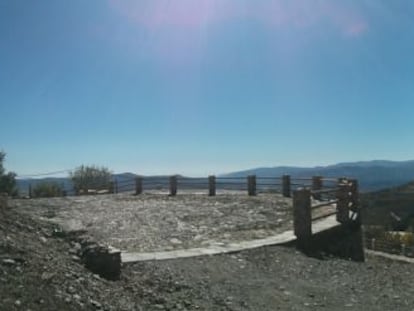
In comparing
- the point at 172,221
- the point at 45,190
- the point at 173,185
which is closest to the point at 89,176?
the point at 45,190

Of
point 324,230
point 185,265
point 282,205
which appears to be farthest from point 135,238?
point 282,205

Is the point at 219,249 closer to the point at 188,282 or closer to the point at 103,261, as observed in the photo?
the point at 188,282

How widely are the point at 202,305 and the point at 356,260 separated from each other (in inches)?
315

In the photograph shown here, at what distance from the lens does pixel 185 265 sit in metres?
10.2

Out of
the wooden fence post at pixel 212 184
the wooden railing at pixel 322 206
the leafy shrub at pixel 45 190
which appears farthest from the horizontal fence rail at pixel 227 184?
the wooden railing at pixel 322 206

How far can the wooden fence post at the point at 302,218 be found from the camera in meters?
13.7

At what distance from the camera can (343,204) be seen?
16.7 metres

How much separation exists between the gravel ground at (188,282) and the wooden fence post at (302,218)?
1.20 metres

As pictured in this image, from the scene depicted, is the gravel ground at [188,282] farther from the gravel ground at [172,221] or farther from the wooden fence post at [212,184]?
the wooden fence post at [212,184]

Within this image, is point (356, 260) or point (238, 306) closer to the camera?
point (238, 306)

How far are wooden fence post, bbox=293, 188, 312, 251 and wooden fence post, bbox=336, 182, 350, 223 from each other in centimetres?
287

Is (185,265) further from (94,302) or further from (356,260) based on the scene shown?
(356,260)

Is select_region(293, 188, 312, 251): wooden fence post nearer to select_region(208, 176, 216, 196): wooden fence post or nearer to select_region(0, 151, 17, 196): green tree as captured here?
select_region(208, 176, 216, 196): wooden fence post

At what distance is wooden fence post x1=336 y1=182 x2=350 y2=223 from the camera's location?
53.9 ft
